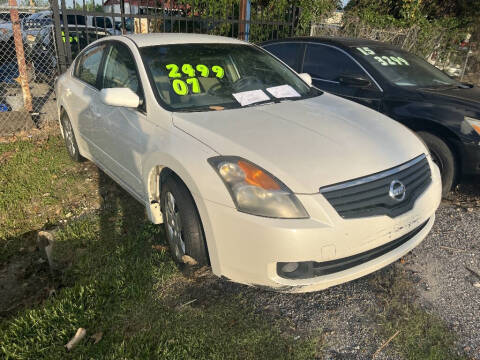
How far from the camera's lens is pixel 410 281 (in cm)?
283

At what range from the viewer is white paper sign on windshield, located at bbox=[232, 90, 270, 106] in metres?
3.10

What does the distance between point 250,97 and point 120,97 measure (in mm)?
983

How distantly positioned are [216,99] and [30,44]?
27.9ft

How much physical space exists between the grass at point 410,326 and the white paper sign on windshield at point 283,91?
1615 mm

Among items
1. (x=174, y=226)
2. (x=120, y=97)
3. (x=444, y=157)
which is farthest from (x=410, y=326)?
(x=120, y=97)

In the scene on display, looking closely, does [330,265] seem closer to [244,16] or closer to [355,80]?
[355,80]

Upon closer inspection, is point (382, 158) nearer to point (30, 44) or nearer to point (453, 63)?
point (30, 44)

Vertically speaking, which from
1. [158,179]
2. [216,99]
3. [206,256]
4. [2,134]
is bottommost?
[2,134]

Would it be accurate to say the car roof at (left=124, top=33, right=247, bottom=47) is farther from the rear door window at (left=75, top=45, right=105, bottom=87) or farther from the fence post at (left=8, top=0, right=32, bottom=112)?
the fence post at (left=8, top=0, right=32, bottom=112)

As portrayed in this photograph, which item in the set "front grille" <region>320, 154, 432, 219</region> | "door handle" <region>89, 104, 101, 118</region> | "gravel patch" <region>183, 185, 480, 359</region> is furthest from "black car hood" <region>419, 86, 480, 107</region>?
"door handle" <region>89, 104, 101, 118</region>

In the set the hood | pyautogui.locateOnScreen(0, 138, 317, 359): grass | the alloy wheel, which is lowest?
pyautogui.locateOnScreen(0, 138, 317, 359): grass

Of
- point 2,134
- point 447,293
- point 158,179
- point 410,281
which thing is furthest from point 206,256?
point 2,134

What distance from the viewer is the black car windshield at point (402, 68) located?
4410mm

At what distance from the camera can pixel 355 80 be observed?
4.35 m
